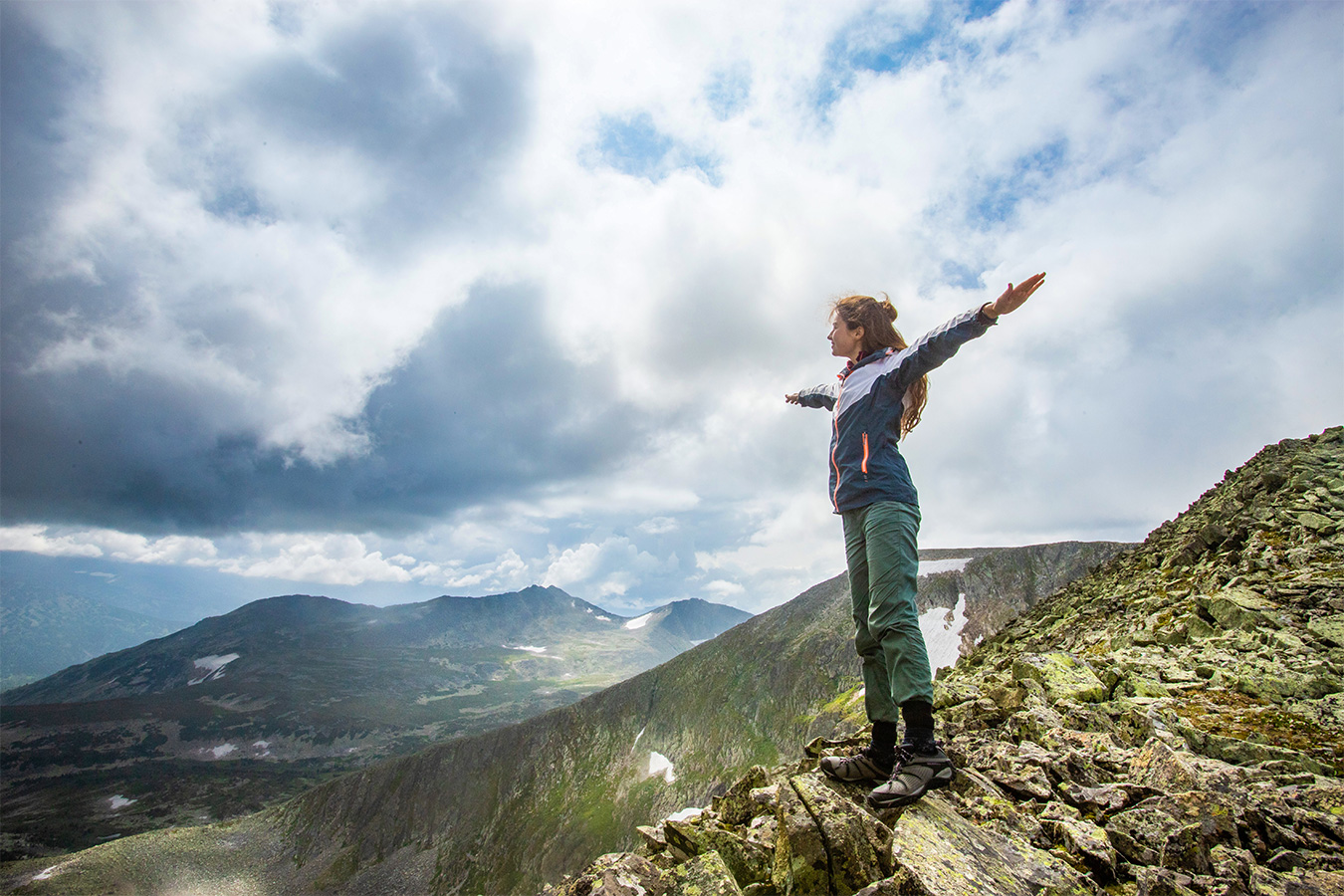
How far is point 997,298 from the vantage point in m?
4.89

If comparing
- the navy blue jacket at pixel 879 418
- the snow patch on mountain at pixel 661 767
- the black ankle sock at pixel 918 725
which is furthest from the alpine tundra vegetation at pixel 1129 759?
the snow patch on mountain at pixel 661 767

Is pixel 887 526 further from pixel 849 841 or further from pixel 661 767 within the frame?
pixel 661 767

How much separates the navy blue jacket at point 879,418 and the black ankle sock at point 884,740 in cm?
209

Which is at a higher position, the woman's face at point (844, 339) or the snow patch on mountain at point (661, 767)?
the woman's face at point (844, 339)

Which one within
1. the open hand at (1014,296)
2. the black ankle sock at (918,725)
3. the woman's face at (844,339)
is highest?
the woman's face at (844,339)

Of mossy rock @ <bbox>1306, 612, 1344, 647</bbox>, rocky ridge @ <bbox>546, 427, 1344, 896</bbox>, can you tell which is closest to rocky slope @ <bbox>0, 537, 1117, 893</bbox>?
mossy rock @ <bbox>1306, 612, 1344, 647</bbox>

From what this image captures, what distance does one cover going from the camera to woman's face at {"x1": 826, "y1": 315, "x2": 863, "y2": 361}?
6.22 meters

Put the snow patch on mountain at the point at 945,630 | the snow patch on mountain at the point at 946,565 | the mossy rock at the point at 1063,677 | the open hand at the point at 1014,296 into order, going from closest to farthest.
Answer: the open hand at the point at 1014,296, the mossy rock at the point at 1063,677, the snow patch on mountain at the point at 945,630, the snow patch on mountain at the point at 946,565

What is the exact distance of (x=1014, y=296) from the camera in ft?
15.8

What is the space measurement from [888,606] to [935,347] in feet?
8.04

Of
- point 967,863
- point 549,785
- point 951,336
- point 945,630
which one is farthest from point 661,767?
point 951,336

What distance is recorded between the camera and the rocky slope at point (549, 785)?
83.2 m

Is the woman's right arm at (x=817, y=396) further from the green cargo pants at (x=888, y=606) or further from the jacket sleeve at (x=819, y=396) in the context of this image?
the green cargo pants at (x=888, y=606)

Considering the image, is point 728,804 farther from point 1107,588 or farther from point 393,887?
point 393,887
